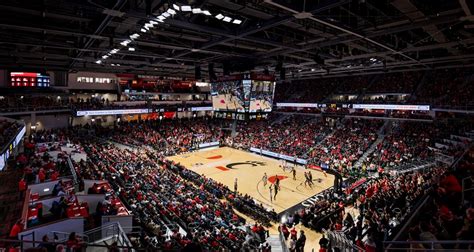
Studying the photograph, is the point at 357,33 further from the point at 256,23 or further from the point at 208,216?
the point at 208,216

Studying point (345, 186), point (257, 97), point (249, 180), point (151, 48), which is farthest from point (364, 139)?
point (151, 48)

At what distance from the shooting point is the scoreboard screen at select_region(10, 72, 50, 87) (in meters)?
24.7

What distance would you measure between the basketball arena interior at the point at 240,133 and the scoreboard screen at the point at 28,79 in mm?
96

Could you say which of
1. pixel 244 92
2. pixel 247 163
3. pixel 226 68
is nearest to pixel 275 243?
pixel 244 92

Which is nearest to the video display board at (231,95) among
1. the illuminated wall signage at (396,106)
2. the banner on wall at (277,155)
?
the banner on wall at (277,155)

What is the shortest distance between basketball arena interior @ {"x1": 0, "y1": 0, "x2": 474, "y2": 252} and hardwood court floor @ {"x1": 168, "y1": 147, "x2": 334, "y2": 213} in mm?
213

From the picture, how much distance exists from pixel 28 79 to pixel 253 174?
2355 centimetres

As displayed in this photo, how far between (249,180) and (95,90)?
24193 mm

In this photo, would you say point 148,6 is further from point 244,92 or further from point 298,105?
point 298,105

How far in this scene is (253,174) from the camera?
24.2 metres

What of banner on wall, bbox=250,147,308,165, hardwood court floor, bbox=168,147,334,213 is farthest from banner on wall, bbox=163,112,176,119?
banner on wall, bbox=250,147,308,165

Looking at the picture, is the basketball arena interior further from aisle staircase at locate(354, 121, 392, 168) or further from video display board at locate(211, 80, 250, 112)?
aisle staircase at locate(354, 121, 392, 168)

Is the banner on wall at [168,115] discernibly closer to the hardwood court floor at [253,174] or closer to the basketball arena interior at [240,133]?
the basketball arena interior at [240,133]

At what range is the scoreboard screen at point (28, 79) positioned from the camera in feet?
81.1
